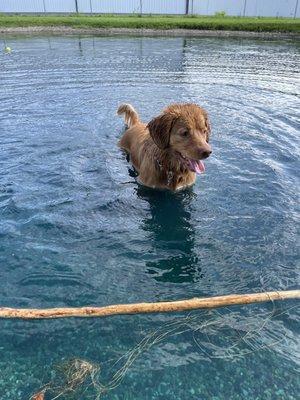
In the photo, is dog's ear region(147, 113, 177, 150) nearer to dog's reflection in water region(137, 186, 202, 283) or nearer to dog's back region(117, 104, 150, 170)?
dog's reflection in water region(137, 186, 202, 283)

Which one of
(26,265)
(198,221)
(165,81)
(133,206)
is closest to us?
(26,265)

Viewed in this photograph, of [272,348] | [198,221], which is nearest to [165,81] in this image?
[198,221]

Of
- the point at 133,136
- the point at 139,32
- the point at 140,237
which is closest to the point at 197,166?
the point at 140,237

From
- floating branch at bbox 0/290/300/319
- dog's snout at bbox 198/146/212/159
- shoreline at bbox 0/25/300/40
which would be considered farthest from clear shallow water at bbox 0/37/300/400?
shoreline at bbox 0/25/300/40

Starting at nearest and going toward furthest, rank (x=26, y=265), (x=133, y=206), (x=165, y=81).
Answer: (x=26, y=265)
(x=133, y=206)
(x=165, y=81)

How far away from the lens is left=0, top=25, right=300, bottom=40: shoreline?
37906 millimetres

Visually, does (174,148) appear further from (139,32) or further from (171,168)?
(139,32)

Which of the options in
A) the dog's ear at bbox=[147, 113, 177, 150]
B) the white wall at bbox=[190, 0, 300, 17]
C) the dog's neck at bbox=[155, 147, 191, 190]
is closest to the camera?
the dog's ear at bbox=[147, 113, 177, 150]

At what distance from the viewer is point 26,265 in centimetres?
624

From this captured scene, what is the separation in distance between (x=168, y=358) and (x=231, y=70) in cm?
1894

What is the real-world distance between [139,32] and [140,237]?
36.5 m

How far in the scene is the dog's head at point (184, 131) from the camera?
700 centimetres

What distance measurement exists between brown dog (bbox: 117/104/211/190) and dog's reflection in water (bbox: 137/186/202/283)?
29 centimetres

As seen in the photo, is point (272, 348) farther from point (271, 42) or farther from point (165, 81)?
point (271, 42)
